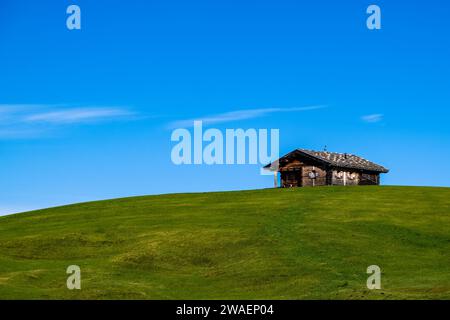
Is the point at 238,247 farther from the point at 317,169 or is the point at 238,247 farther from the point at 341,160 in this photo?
the point at 341,160

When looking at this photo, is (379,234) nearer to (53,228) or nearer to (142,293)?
(142,293)

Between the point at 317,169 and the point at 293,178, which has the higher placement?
the point at 317,169

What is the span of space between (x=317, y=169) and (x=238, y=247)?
47.9 m

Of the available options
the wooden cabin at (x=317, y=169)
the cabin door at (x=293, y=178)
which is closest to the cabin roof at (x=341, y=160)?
the wooden cabin at (x=317, y=169)

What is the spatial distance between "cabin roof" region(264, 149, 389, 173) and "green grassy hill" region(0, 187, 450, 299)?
2048cm

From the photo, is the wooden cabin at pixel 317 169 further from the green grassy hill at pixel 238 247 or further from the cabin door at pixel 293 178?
the green grassy hill at pixel 238 247

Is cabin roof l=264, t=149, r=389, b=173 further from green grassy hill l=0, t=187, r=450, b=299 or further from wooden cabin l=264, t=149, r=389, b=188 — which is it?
green grassy hill l=0, t=187, r=450, b=299

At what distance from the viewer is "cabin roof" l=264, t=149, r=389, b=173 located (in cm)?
9791

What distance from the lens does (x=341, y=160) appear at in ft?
333

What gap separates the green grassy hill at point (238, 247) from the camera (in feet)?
131

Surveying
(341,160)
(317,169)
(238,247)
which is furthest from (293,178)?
(238,247)
